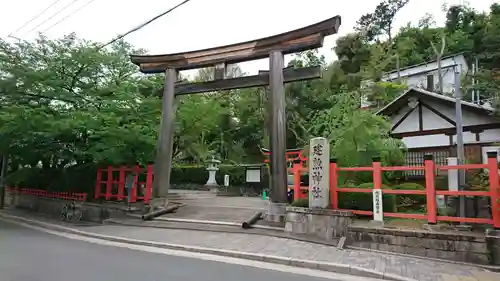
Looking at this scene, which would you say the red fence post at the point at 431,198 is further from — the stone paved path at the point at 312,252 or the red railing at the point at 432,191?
A: the stone paved path at the point at 312,252

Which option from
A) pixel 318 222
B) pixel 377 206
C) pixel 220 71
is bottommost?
pixel 318 222

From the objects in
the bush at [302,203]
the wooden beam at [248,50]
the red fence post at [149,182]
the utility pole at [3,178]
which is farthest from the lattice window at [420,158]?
the utility pole at [3,178]

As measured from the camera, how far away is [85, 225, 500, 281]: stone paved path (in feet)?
22.7

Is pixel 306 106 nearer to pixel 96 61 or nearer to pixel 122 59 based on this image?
pixel 122 59

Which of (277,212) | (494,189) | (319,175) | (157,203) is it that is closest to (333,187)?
(319,175)

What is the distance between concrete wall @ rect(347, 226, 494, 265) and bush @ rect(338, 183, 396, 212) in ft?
4.06

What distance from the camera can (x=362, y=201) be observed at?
10.4 metres

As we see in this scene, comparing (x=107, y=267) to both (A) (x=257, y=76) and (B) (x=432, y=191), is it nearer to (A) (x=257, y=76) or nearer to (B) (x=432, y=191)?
(B) (x=432, y=191)

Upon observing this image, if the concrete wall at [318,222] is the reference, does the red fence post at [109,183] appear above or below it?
above

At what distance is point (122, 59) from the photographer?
57.9 ft

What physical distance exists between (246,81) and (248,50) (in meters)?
1.10

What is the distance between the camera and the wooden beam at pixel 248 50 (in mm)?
11781

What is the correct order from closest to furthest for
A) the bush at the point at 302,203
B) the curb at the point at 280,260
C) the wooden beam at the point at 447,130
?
the curb at the point at 280,260
the bush at the point at 302,203
the wooden beam at the point at 447,130

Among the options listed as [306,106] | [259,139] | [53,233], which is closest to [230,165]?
[259,139]
